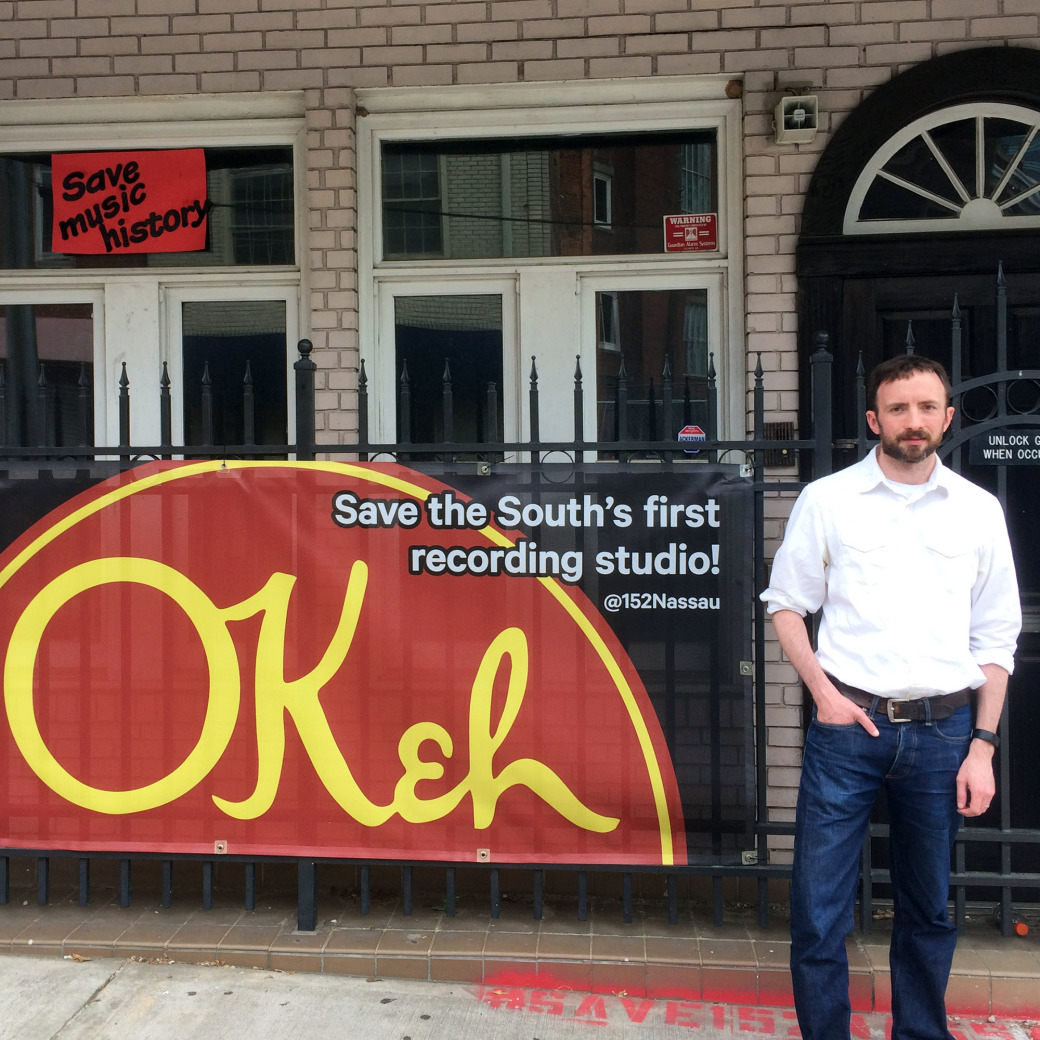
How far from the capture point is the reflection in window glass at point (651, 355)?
5.07 meters

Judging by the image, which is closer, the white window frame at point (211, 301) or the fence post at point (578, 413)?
the fence post at point (578, 413)

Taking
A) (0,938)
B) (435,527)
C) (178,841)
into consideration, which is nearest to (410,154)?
(435,527)

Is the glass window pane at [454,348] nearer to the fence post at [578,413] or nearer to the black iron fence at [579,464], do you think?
the black iron fence at [579,464]

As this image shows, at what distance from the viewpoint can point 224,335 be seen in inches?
210

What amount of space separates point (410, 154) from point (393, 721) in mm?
2818

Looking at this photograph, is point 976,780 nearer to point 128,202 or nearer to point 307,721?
point 307,721

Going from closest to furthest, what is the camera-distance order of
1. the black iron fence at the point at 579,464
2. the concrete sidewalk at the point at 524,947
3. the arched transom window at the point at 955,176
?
the concrete sidewalk at the point at 524,947 < the black iron fence at the point at 579,464 < the arched transom window at the point at 955,176

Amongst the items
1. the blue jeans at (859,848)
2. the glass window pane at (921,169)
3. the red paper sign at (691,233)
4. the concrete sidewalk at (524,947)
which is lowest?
the concrete sidewalk at (524,947)

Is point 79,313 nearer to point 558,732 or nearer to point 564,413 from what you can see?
point 564,413

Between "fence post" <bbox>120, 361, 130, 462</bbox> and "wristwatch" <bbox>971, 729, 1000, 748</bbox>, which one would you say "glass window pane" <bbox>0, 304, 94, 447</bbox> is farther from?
"wristwatch" <bbox>971, 729, 1000, 748</bbox>

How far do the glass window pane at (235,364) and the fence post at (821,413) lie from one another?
2.58m

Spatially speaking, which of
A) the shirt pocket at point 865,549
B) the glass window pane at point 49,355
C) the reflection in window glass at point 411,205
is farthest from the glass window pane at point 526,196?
the shirt pocket at point 865,549

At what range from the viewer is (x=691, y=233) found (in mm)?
5078

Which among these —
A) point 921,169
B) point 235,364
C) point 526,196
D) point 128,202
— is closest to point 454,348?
point 526,196
